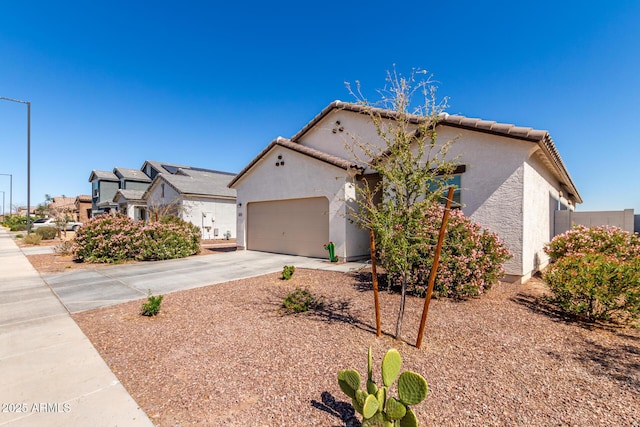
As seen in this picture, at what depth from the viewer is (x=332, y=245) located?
11.9 meters

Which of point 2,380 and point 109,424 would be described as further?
point 2,380

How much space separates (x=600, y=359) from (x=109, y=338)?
7.05 meters

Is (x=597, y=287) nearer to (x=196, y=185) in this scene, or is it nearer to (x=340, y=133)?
(x=340, y=133)

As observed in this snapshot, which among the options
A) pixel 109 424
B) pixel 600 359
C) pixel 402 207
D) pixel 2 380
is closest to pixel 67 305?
pixel 2 380

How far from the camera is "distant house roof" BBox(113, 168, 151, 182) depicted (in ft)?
109

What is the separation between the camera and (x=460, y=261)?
6500 millimetres

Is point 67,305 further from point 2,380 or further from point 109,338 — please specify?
point 2,380

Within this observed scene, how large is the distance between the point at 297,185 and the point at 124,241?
7.71m

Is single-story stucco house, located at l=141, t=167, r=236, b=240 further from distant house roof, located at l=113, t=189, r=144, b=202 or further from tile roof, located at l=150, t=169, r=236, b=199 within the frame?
distant house roof, located at l=113, t=189, r=144, b=202

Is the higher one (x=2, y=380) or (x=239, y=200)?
(x=239, y=200)

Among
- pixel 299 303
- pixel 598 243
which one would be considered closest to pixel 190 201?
pixel 299 303

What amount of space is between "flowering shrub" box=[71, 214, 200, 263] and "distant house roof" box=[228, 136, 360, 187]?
15.2 ft

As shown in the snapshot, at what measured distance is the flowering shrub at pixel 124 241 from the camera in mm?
12289

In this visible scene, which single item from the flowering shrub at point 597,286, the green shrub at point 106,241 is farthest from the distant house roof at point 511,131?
the green shrub at point 106,241
